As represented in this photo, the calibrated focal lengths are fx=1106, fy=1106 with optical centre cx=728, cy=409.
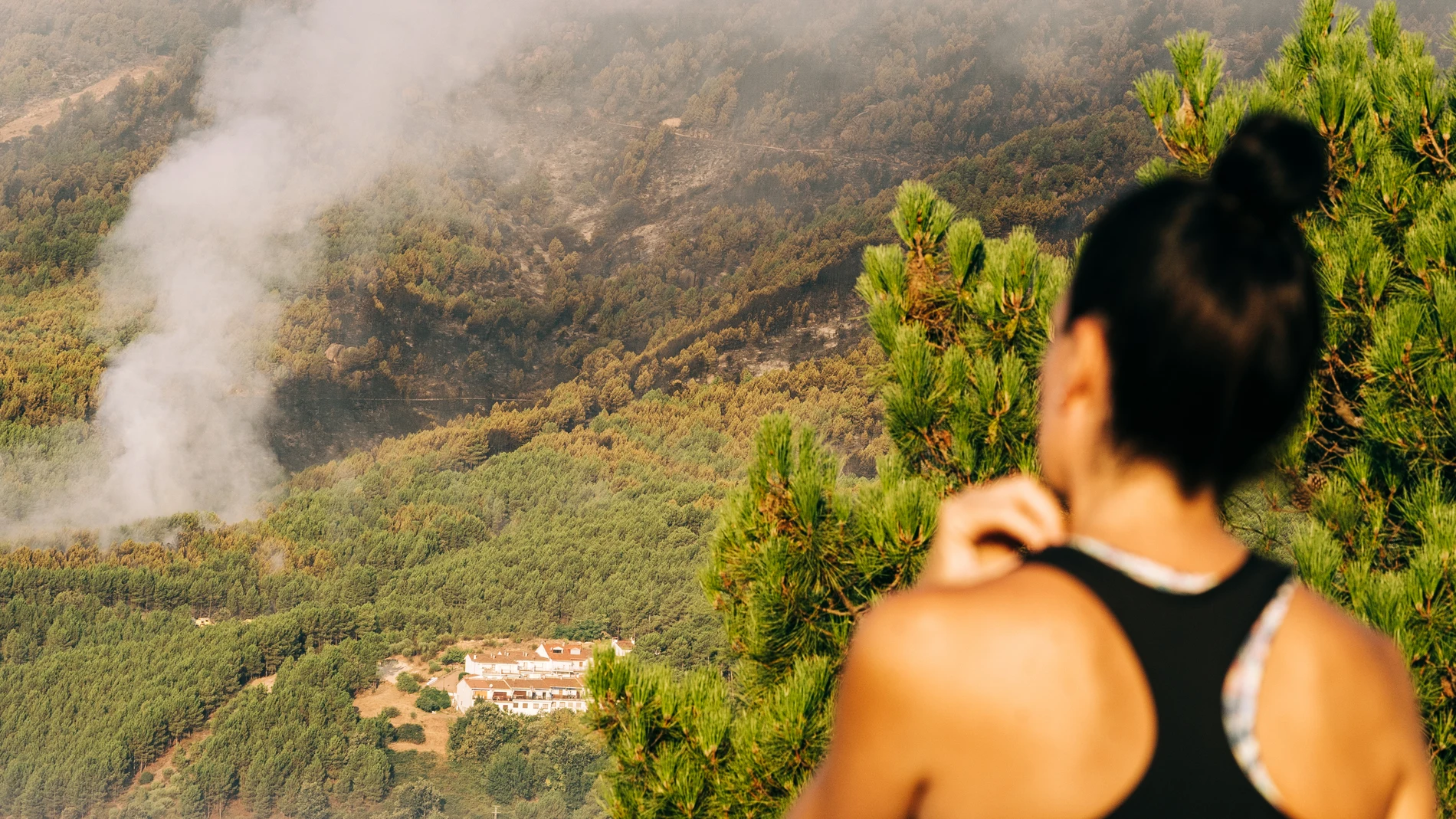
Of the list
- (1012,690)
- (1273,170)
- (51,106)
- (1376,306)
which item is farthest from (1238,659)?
(51,106)

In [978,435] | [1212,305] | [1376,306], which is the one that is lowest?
[978,435]

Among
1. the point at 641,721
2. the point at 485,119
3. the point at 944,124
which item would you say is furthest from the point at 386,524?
the point at 641,721

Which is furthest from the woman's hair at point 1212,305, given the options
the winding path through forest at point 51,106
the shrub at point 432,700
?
the winding path through forest at point 51,106

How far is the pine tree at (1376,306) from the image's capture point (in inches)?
97.1

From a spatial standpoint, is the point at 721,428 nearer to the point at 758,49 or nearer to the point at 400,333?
the point at 400,333

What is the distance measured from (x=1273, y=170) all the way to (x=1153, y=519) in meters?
0.23

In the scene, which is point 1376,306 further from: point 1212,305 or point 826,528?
point 1212,305

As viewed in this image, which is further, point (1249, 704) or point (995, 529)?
point (995, 529)

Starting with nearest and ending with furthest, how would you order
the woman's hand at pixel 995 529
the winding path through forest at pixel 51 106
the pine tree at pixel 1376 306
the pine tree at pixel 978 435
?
1. the woman's hand at pixel 995 529
2. the pine tree at pixel 1376 306
3. the pine tree at pixel 978 435
4. the winding path through forest at pixel 51 106

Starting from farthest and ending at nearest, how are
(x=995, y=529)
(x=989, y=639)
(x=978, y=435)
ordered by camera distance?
(x=978, y=435) → (x=995, y=529) → (x=989, y=639)

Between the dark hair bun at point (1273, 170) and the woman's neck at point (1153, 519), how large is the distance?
0.58 ft

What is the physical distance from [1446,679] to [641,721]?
6.63 ft

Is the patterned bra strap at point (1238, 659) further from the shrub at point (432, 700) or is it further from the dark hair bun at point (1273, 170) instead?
the shrub at point (432, 700)

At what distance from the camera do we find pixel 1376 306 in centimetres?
330
